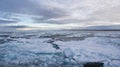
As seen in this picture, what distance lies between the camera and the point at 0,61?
5.54 meters

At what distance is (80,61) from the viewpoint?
211 inches

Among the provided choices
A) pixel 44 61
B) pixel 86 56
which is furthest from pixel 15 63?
pixel 86 56

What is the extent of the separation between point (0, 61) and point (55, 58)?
2458mm

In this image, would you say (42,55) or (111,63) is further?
(42,55)

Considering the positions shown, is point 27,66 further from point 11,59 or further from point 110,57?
point 110,57

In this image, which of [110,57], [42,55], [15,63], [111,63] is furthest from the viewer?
[42,55]

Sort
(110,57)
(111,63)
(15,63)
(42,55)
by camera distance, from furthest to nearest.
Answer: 1. (42,55)
2. (110,57)
3. (15,63)
4. (111,63)

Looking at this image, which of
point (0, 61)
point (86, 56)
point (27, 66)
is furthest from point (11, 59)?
point (86, 56)

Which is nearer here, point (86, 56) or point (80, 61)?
point (80, 61)

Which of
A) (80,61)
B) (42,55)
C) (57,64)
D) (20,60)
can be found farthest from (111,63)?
(20,60)

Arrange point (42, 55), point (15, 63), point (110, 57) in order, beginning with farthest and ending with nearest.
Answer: point (42, 55), point (110, 57), point (15, 63)

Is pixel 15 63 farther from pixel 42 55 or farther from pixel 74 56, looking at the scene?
pixel 74 56

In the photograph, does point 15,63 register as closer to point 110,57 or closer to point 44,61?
point 44,61

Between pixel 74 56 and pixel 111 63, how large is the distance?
5.57 ft
